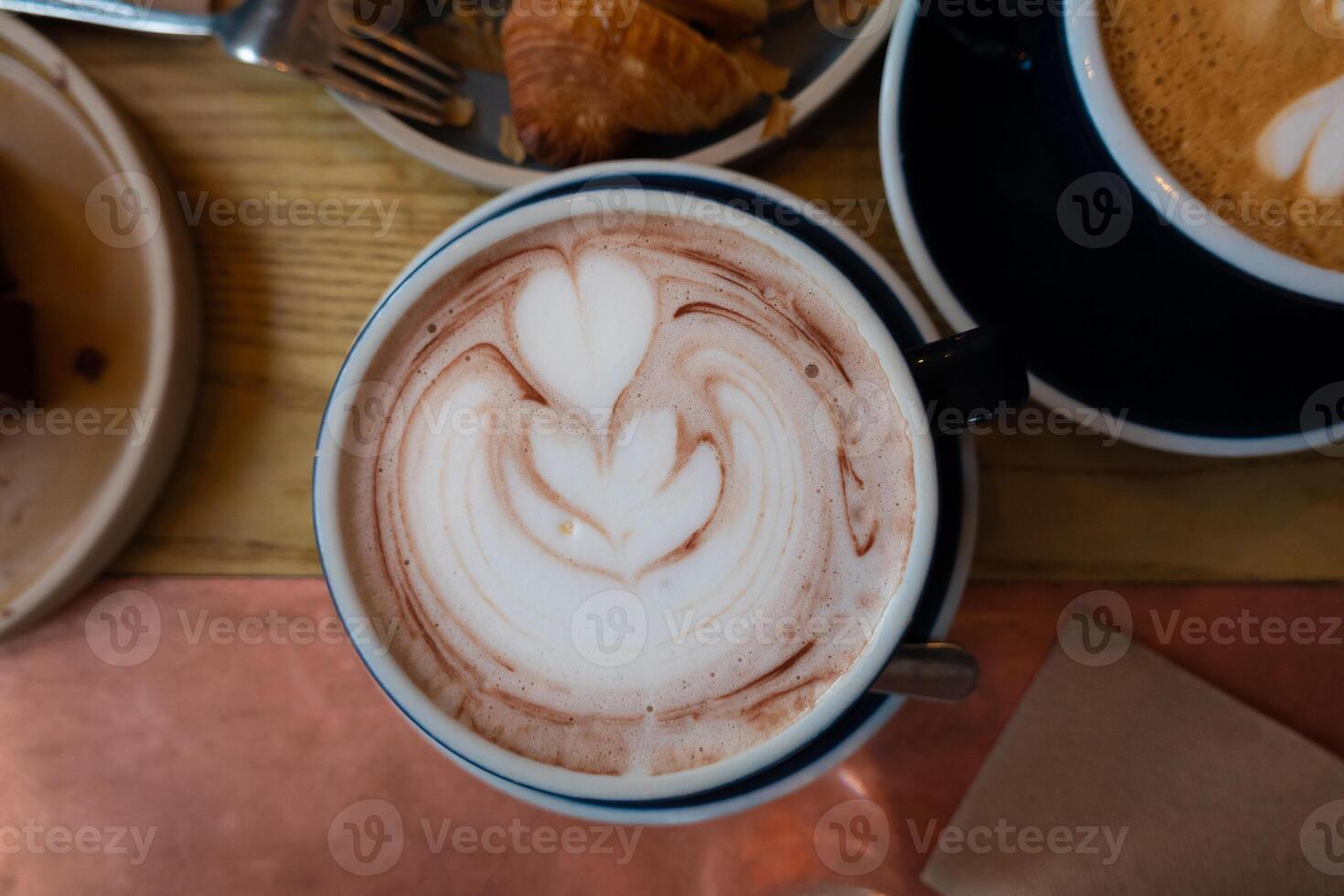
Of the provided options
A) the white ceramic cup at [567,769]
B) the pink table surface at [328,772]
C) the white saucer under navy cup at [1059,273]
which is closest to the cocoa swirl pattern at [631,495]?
the white ceramic cup at [567,769]

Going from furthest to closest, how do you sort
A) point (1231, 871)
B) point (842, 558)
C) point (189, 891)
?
point (189, 891) < point (1231, 871) < point (842, 558)

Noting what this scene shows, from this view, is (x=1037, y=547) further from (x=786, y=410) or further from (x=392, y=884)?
(x=392, y=884)

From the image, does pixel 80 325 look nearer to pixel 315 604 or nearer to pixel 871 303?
pixel 315 604

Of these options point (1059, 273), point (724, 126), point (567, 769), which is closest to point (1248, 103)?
point (1059, 273)

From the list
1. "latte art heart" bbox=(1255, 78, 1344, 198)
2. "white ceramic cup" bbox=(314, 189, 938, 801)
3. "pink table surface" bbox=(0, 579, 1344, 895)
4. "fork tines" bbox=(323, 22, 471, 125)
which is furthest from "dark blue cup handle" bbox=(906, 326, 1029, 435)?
"fork tines" bbox=(323, 22, 471, 125)

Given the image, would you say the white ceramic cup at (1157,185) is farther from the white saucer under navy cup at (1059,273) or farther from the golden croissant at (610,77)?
the golden croissant at (610,77)

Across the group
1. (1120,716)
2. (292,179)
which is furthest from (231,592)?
(1120,716)
